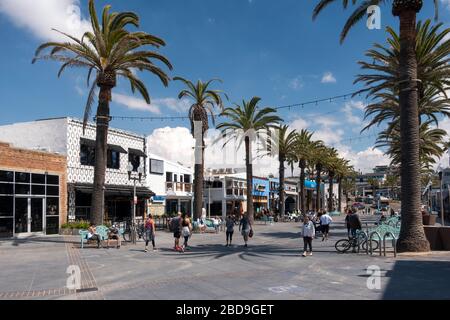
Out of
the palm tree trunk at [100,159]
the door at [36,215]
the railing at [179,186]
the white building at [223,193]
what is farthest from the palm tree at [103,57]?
the white building at [223,193]

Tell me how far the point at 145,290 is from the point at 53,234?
2021 cm

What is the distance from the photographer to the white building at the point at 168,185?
43981 mm

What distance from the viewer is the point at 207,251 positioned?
65.7 feet

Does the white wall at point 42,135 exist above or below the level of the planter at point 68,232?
above

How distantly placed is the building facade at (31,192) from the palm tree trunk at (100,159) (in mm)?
6110

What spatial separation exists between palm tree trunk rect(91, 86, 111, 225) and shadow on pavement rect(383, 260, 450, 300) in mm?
14757

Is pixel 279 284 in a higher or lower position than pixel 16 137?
lower

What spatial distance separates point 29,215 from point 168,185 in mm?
19609

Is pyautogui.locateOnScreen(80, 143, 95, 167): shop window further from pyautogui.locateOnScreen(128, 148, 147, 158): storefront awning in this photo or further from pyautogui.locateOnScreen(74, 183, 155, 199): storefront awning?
pyautogui.locateOnScreen(128, 148, 147, 158): storefront awning

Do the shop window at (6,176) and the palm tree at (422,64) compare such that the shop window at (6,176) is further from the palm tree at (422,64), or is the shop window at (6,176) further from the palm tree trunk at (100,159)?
the palm tree at (422,64)
